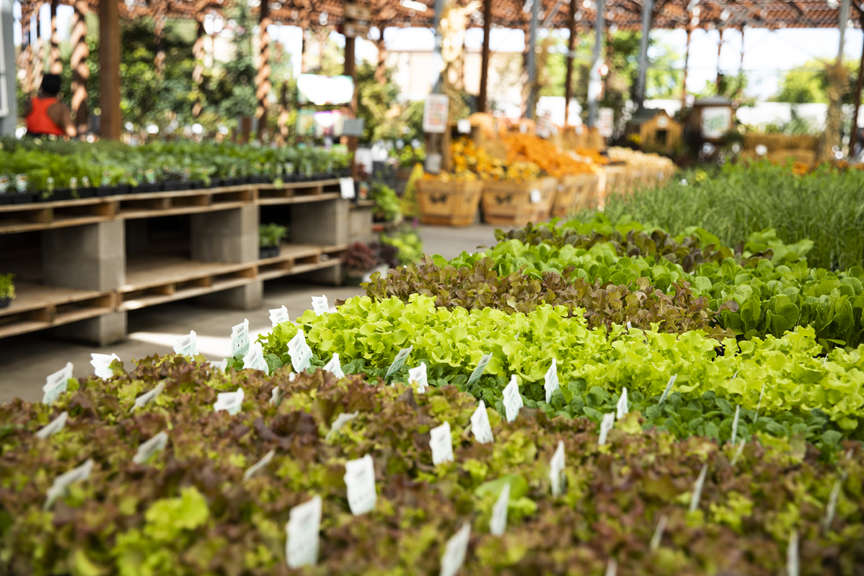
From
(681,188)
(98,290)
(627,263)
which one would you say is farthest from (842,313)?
(98,290)

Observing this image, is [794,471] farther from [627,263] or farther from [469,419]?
[627,263]

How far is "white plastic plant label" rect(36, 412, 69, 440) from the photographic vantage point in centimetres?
152

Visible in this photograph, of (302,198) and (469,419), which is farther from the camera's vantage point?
(302,198)

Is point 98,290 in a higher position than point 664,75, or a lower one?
lower

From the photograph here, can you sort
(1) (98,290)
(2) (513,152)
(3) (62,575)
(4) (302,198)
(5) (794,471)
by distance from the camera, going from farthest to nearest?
(2) (513,152), (4) (302,198), (1) (98,290), (5) (794,471), (3) (62,575)

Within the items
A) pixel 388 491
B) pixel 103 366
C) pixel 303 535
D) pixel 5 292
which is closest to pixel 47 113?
pixel 5 292

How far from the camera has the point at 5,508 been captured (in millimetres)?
1279

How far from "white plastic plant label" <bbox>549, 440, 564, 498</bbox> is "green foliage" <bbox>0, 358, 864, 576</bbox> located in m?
0.01

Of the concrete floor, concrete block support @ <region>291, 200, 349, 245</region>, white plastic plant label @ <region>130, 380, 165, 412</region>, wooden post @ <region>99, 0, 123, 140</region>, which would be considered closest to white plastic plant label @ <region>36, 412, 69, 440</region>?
white plastic plant label @ <region>130, 380, 165, 412</region>

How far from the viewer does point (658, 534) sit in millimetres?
1221

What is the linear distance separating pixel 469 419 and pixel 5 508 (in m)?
0.86

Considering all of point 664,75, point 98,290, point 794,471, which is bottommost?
point 98,290

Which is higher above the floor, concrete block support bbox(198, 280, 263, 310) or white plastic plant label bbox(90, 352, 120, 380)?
white plastic plant label bbox(90, 352, 120, 380)

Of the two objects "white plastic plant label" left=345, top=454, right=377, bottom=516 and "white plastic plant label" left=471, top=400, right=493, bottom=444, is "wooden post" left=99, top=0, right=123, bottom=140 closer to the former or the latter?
"white plastic plant label" left=471, top=400, right=493, bottom=444
